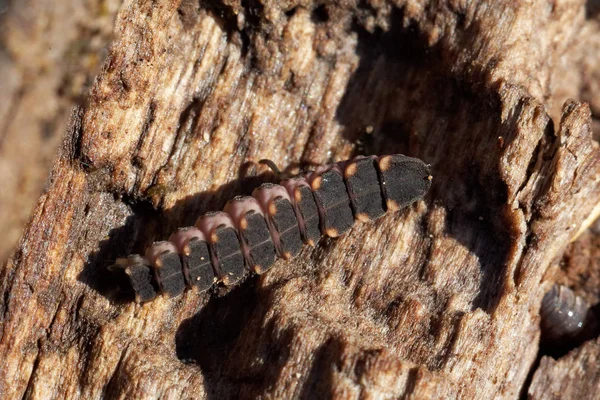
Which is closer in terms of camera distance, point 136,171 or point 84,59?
point 84,59

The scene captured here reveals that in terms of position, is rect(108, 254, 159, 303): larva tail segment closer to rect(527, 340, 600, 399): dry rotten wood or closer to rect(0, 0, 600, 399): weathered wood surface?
rect(0, 0, 600, 399): weathered wood surface

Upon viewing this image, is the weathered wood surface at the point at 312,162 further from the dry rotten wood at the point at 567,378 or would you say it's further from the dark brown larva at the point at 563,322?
the dark brown larva at the point at 563,322

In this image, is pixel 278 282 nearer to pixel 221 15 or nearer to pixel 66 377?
pixel 66 377

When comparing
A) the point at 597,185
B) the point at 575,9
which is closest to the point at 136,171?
the point at 597,185

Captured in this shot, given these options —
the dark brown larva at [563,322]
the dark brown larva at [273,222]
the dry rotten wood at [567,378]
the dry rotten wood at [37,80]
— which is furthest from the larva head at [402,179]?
the dry rotten wood at [37,80]

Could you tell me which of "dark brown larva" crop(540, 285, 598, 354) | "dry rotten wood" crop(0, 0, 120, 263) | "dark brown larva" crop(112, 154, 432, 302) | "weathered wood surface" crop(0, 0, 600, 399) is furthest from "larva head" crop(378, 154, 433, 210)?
"dry rotten wood" crop(0, 0, 120, 263)

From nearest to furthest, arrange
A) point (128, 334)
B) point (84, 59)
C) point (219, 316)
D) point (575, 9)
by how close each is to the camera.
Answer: point (84, 59)
point (128, 334)
point (219, 316)
point (575, 9)

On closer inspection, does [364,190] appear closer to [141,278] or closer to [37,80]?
[141,278]
